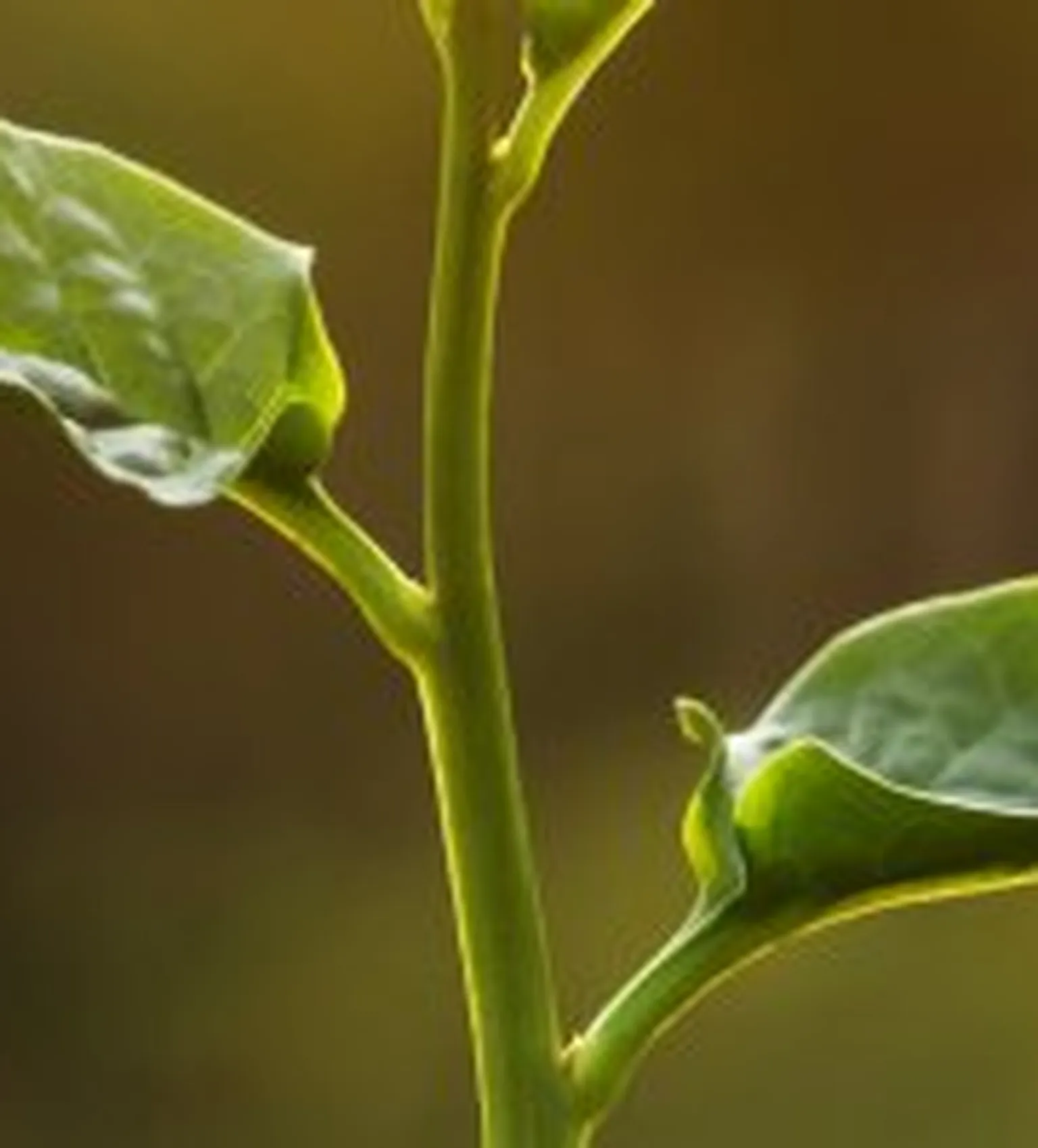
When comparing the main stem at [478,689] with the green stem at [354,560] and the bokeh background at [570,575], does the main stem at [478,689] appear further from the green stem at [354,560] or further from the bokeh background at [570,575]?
the bokeh background at [570,575]

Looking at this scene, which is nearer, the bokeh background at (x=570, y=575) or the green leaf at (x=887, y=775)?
the green leaf at (x=887, y=775)

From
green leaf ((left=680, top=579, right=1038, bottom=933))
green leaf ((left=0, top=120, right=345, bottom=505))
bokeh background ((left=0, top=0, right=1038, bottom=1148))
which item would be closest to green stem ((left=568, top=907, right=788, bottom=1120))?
green leaf ((left=680, top=579, right=1038, bottom=933))

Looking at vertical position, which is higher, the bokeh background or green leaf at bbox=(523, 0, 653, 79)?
green leaf at bbox=(523, 0, 653, 79)

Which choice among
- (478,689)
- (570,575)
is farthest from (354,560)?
(570,575)

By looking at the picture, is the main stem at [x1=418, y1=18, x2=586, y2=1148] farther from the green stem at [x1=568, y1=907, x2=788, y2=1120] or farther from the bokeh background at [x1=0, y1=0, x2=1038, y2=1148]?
the bokeh background at [x1=0, y1=0, x2=1038, y2=1148]

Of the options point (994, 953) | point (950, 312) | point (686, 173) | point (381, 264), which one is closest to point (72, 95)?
point (381, 264)

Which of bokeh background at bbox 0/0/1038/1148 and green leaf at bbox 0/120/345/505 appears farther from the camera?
bokeh background at bbox 0/0/1038/1148

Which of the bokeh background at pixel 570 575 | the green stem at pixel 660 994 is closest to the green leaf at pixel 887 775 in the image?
the green stem at pixel 660 994

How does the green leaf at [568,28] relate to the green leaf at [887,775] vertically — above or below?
above

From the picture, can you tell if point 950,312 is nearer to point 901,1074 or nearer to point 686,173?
point 686,173
